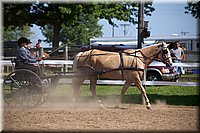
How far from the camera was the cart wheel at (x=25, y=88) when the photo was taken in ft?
25.3

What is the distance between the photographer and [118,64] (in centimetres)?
827

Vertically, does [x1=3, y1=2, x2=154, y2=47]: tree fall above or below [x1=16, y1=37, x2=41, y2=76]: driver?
above

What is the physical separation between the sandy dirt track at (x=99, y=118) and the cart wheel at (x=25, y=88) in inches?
9.8

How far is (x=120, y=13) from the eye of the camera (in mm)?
20859

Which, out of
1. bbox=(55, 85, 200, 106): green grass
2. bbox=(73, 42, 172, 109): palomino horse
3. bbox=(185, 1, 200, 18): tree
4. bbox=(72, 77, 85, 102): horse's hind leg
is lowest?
bbox=(55, 85, 200, 106): green grass

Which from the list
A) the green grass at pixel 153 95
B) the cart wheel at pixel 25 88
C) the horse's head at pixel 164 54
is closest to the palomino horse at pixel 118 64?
the horse's head at pixel 164 54

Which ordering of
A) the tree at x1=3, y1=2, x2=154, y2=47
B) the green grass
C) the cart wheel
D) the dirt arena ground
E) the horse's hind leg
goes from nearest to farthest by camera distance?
the dirt arena ground < the cart wheel < the horse's hind leg < the green grass < the tree at x1=3, y1=2, x2=154, y2=47

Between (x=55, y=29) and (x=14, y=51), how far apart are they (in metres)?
3.74

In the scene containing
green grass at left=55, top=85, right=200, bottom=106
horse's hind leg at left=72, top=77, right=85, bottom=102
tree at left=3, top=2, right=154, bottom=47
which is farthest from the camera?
tree at left=3, top=2, right=154, bottom=47

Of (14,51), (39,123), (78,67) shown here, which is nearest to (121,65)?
(78,67)

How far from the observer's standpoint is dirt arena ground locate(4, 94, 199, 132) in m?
5.70

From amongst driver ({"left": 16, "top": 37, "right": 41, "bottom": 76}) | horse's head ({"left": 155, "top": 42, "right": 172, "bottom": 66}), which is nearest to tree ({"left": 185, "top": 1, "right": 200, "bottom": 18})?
horse's head ({"left": 155, "top": 42, "right": 172, "bottom": 66})

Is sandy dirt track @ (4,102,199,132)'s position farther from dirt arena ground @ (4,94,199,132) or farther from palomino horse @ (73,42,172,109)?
palomino horse @ (73,42,172,109)

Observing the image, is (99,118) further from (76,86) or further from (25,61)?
(25,61)
